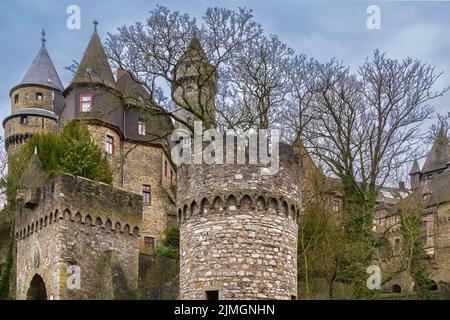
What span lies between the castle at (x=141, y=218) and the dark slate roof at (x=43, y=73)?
11.3 m

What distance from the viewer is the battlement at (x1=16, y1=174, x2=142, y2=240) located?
87.6 ft

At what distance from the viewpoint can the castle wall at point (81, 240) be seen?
26.3 metres

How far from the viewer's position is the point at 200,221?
18.2 metres

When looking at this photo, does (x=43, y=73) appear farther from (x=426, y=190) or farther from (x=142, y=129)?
(x=426, y=190)

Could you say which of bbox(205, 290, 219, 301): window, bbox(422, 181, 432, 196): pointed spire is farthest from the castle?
bbox(422, 181, 432, 196): pointed spire

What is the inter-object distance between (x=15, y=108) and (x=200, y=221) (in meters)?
41.5

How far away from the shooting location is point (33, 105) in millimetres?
56188

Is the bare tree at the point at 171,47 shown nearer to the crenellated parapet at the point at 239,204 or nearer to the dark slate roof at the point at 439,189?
the crenellated parapet at the point at 239,204

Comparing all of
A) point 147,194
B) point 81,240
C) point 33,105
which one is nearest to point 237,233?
point 81,240

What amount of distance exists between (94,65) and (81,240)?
698 inches

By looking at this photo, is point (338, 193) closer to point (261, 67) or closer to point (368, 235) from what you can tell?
point (368, 235)

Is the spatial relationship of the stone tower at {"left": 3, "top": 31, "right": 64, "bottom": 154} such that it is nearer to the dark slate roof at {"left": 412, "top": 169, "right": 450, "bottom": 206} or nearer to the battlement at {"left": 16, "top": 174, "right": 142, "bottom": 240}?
the battlement at {"left": 16, "top": 174, "right": 142, "bottom": 240}

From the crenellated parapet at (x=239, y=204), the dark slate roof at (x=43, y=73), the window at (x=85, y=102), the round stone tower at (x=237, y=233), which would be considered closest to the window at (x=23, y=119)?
the dark slate roof at (x=43, y=73)

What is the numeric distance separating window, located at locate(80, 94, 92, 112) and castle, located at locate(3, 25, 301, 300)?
56 mm
